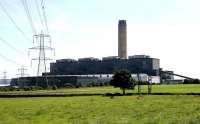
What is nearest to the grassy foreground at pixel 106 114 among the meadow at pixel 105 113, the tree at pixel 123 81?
the meadow at pixel 105 113

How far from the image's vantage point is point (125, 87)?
122250 millimetres

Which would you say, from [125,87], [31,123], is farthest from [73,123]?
[125,87]

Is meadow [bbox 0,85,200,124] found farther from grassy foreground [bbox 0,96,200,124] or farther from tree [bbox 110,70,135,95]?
tree [bbox 110,70,135,95]

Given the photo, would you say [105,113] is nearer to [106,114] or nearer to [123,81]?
[106,114]

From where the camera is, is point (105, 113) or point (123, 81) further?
point (123, 81)

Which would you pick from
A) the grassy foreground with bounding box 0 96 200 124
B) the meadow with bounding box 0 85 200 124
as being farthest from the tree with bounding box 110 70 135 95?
the grassy foreground with bounding box 0 96 200 124

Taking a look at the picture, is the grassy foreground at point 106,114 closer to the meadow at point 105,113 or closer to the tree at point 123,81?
the meadow at point 105,113

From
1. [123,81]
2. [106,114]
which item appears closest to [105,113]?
[106,114]

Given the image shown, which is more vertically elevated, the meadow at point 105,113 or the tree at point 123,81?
the tree at point 123,81

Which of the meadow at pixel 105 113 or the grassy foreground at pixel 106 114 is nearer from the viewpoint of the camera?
the grassy foreground at pixel 106 114

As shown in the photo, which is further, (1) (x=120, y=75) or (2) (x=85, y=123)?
(1) (x=120, y=75)

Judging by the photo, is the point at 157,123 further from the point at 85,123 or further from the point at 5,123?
the point at 5,123

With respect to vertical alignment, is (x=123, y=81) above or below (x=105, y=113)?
above

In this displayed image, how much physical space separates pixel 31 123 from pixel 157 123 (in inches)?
344
